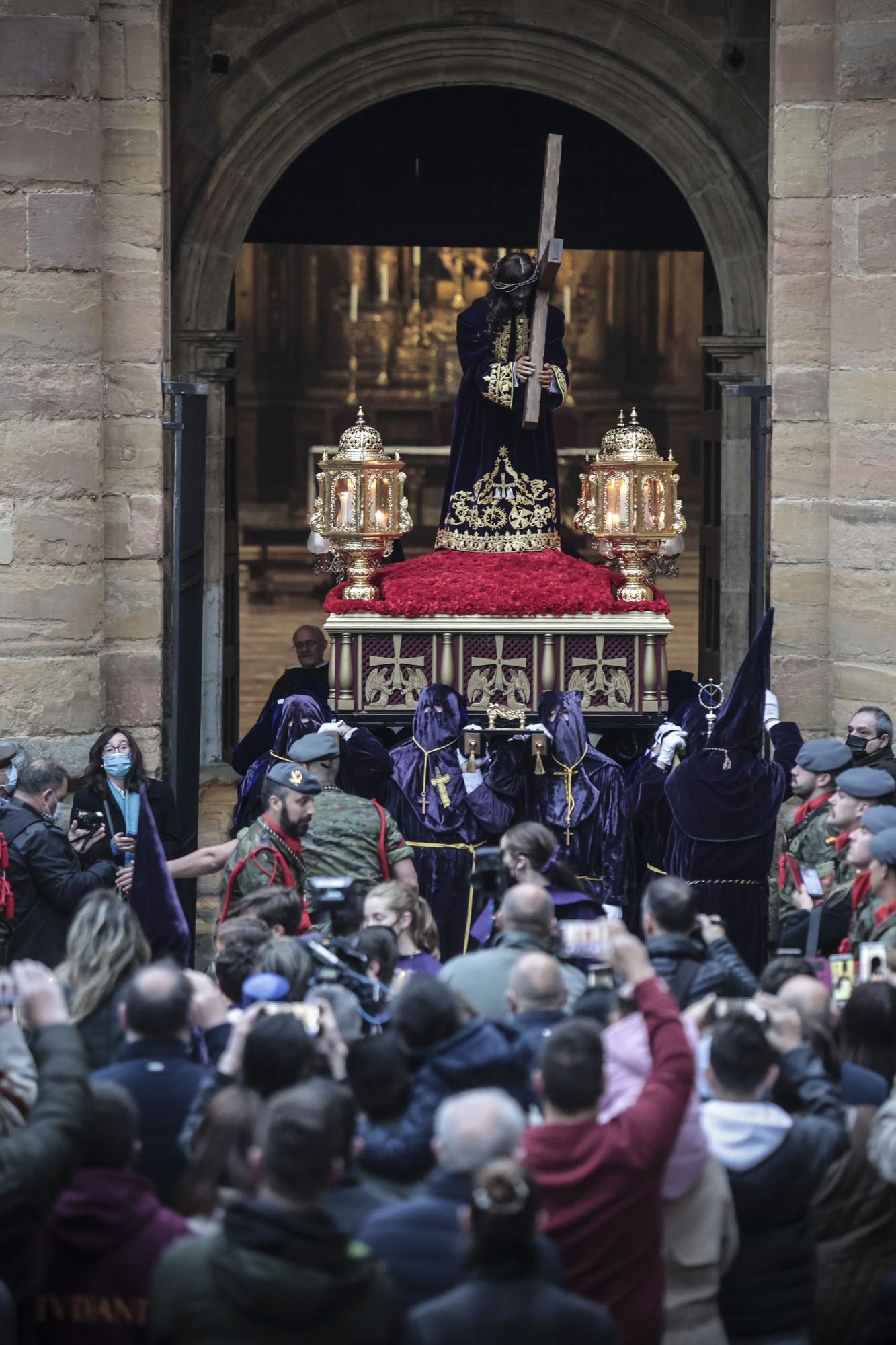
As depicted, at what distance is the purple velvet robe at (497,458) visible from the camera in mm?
11969

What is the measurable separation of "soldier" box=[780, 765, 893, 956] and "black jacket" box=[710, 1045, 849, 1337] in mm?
2548

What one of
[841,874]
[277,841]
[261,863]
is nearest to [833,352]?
[841,874]

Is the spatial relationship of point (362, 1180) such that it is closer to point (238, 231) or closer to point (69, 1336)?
point (69, 1336)

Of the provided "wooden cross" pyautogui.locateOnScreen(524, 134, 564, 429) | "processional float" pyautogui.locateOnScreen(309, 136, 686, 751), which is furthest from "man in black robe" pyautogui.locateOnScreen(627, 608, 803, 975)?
"wooden cross" pyautogui.locateOnScreen(524, 134, 564, 429)

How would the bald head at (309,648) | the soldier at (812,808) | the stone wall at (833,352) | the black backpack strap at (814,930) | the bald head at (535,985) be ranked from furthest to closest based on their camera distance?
1. the bald head at (309,648)
2. the stone wall at (833,352)
3. the soldier at (812,808)
4. the black backpack strap at (814,930)
5. the bald head at (535,985)

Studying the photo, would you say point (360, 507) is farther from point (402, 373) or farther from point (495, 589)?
point (402, 373)

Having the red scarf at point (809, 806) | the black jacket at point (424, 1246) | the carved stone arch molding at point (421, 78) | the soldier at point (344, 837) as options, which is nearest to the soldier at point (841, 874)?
the red scarf at point (809, 806)

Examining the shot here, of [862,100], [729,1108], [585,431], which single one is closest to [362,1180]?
[729,1108]

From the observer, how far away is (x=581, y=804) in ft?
32.2

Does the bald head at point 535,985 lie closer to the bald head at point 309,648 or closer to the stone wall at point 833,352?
the stone wall at point 833,352

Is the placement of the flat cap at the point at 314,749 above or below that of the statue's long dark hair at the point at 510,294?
below

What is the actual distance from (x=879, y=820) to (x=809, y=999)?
1.79 m

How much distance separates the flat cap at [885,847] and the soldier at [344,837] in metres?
2.20

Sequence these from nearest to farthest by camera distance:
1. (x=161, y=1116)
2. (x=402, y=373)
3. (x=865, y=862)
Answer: (x=161, y=1116)
(x=865, y=862)
(x=402, y=373)
